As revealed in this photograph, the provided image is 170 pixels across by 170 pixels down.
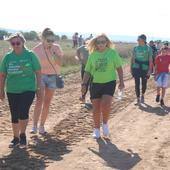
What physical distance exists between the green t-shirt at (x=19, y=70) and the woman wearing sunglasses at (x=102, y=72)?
1.21 m

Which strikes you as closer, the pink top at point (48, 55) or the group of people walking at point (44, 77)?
the group of people walking at point (44, 77)

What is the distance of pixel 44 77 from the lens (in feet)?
30.9

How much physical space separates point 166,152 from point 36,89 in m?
2.26

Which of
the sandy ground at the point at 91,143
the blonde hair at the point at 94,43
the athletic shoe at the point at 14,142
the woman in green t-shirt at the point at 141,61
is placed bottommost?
the sandy ground at the point at 91,143

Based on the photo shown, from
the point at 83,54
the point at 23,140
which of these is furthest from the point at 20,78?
the point at 83,54

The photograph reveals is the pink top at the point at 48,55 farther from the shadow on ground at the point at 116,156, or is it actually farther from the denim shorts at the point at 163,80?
the denim shorts at the point at 163,80

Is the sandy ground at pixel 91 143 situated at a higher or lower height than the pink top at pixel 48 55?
lower

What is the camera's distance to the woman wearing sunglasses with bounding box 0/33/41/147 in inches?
321

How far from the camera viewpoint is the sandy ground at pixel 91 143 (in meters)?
7.57

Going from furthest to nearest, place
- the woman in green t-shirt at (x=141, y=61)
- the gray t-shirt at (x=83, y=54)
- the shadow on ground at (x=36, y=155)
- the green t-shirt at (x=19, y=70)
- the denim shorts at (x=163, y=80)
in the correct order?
1. the denim shorts at (x=163, y=80)
2. the woman in green t-shirt at (x=141, y=61)
3. the gray t-shirt at (x=83, y=54)
4. the green t-shirt at (x=19, y=70)
5. the shadow on ground at (x=36, y=155)

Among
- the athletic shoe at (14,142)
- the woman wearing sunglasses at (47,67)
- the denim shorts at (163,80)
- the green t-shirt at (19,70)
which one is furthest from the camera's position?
the denim shorts at (163,80)

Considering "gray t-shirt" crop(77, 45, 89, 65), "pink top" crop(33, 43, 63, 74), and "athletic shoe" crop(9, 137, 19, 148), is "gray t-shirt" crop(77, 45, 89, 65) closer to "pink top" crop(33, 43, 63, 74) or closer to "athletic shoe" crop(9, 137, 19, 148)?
"pink top" crop(33, 43, 63, 74)

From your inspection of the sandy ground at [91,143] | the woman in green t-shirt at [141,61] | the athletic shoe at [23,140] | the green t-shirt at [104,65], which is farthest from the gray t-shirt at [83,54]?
the athletic shoe at [23,140]

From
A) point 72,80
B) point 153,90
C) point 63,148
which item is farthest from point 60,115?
point 72,80
